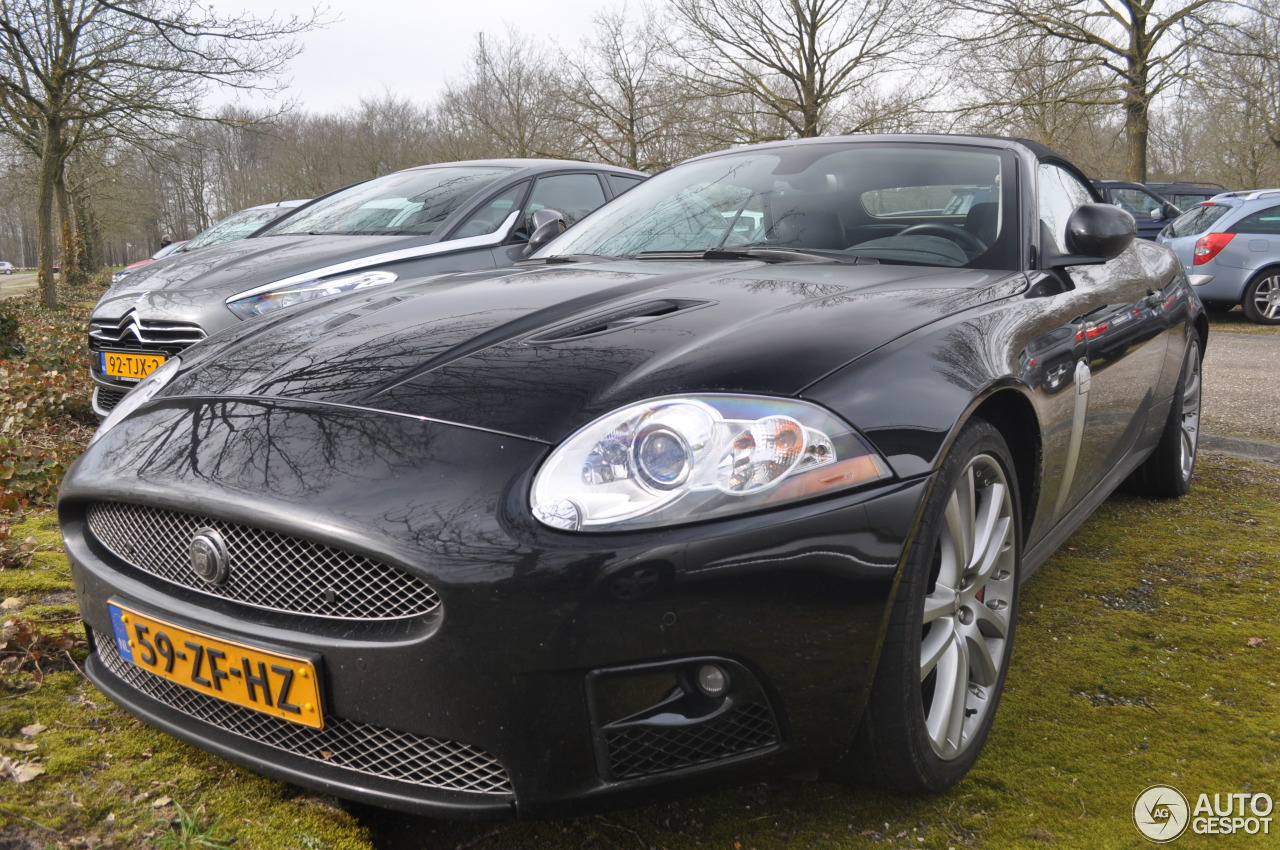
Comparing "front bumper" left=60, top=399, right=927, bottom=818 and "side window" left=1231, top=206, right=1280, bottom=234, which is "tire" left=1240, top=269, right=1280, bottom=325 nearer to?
"side window" left=1231, top=206, right=1280, bottom=234

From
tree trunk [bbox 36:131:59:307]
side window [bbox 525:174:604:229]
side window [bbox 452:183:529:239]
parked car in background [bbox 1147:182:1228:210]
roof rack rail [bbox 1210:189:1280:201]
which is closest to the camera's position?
side window [bbox 452:183:529:239]

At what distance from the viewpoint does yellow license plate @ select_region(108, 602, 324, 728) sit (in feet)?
5.11

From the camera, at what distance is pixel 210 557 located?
165 centimetres

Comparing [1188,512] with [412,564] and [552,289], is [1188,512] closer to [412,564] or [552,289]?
[552,289]

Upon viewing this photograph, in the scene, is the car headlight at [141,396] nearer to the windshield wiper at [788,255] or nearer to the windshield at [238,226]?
the windshield wiper at [788,255]

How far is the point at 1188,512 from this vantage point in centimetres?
402

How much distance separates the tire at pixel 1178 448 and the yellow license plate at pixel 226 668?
3.50 m

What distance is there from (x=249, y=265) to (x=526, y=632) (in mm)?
4149

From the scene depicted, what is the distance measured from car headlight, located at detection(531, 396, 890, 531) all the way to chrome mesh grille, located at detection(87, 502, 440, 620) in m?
0.26

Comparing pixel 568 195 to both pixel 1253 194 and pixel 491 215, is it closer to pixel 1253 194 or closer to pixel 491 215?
pixel 491 215

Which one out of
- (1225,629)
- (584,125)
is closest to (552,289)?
(1225,629)

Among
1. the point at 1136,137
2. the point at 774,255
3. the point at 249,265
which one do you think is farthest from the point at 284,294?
the point at 1136,137

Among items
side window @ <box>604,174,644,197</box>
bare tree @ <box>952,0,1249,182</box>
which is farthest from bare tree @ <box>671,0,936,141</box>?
side window @ <box>604,174,644,197</box>

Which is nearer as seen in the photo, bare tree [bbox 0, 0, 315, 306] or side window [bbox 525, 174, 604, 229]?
side window [bbox 525, 174, 604, 229]
